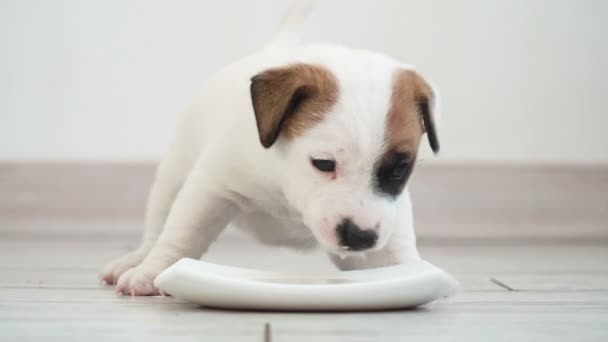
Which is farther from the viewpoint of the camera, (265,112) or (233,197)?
(233,197)

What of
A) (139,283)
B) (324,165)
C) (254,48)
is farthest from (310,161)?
(254,48)

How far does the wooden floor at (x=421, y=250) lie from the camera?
1339 mm

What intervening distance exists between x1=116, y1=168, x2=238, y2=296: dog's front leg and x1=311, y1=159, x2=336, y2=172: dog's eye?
307 millimetres

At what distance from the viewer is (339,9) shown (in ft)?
12.1

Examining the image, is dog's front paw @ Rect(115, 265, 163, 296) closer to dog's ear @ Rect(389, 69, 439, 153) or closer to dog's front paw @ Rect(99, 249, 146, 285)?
dog's front paw @ Rect(99, 249, 146, 285)

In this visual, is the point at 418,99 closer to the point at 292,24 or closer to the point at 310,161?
the point at 310,161

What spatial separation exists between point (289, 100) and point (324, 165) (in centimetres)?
15

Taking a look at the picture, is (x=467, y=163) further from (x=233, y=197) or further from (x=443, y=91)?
(x=233, y=197)

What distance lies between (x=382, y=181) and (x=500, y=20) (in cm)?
232

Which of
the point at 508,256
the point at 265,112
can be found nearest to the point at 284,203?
the point at 265,112

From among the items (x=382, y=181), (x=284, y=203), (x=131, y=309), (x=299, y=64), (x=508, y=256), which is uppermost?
(x=299, y=64)

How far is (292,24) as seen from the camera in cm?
242

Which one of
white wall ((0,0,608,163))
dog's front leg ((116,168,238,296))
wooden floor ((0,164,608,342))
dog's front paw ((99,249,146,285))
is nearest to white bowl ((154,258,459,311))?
wooden floor ((0,164,608,342))

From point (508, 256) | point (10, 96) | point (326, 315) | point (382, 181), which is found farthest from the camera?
point (10, 96)
